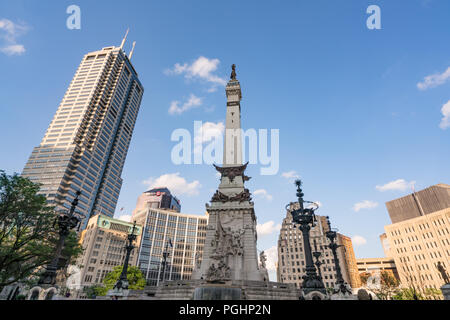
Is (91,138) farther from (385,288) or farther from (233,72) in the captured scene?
(385,288)

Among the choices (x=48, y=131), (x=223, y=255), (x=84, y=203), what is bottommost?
(x=223, y=255)

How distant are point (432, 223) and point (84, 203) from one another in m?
124

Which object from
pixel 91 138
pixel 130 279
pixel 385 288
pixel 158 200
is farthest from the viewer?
pixel 158 200

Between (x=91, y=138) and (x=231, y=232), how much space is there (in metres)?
97.9

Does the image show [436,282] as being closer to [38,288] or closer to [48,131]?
[38,288]

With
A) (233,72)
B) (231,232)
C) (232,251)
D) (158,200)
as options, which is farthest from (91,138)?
(232,251)

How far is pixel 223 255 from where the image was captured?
23.0 m

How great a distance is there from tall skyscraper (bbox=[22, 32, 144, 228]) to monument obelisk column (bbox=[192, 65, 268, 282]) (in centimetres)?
7025

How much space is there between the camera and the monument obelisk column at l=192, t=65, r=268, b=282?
2208 cm

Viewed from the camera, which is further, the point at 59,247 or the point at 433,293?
the point at 433,293

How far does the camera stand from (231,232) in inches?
961

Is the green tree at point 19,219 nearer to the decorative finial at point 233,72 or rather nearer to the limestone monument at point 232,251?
the limestone monument at point 232,251
